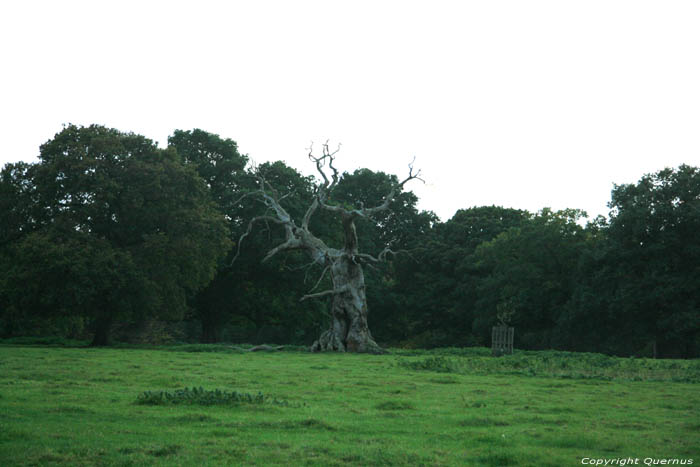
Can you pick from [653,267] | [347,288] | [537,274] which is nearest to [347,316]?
[347,288]

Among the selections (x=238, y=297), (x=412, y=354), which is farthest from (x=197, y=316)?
(x=412, y=354)

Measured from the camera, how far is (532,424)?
1168 cm

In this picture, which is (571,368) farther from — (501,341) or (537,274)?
(537,274)

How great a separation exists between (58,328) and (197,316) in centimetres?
993

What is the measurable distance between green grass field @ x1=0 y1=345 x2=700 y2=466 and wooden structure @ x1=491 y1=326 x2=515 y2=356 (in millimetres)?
11609

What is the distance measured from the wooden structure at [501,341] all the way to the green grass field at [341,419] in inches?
457

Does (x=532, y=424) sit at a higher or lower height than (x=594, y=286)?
lower

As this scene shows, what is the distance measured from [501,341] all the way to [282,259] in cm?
2287

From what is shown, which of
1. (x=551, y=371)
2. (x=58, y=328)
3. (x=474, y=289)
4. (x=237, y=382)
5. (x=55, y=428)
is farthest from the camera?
(x=474, y=289)

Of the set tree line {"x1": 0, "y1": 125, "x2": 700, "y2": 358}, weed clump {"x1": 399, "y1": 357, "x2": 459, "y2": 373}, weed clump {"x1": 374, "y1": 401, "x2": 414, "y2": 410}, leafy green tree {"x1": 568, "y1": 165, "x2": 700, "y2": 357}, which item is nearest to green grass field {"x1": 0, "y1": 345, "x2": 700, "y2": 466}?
weed clump {"x1": 374, "y1": 401, "x2": 414, "y2": 410}

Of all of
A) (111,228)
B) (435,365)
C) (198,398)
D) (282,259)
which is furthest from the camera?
(282,259)

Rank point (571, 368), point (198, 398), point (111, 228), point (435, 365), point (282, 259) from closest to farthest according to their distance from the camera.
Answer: point (198, 398) → point (571, 368) → point (435, 365) → point (111, 228) → point (282, 259)

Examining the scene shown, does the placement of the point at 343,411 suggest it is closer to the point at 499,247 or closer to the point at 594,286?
the point at 594,286

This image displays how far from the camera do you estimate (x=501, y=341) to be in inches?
1297
